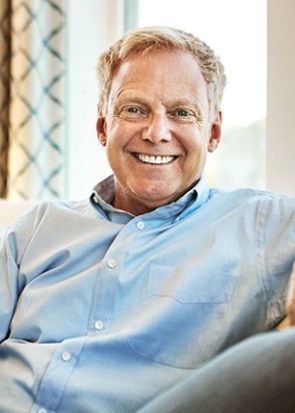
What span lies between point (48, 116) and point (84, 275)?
161cm

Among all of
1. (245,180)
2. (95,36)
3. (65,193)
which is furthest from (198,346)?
(95,36)

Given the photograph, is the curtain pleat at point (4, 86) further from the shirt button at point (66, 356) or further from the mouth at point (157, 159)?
the shirt button at point (66, 356)

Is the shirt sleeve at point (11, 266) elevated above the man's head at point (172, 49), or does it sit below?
below

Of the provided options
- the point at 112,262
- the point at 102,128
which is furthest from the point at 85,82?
the point at 112,262

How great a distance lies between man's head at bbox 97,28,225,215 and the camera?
1.61m

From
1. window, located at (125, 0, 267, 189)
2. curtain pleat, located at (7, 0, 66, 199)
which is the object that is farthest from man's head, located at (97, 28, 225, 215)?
curtain pleat, located at (7, 0, 66, 199)

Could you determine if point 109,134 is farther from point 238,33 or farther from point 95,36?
point 95,36

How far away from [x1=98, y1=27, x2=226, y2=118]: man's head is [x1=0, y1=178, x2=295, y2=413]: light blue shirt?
0.23 meters

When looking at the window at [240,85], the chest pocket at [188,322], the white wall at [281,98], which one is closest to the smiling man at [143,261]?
the chest pocket at [188,322]

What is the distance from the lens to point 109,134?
1.71 meters

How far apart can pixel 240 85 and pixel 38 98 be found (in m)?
0.82

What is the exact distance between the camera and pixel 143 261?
1.54 meters

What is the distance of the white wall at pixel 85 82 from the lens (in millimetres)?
3123

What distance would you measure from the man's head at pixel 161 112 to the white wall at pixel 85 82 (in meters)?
1.47
